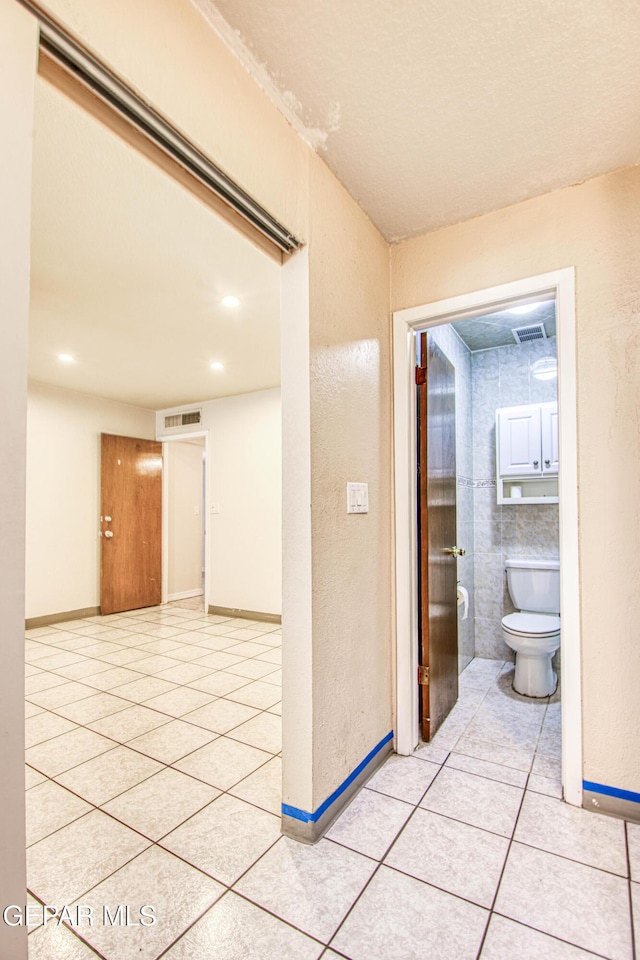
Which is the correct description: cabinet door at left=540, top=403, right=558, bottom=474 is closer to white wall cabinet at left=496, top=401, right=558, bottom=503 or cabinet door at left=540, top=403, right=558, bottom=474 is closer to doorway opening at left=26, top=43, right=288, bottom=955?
white wall cabinet at left=496, top=401, right=558, bottom=503

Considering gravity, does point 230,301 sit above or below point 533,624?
above

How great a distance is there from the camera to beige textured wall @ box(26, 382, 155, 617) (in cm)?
465

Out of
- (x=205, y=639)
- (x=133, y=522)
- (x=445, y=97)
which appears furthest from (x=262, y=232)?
(x=133, y=522)

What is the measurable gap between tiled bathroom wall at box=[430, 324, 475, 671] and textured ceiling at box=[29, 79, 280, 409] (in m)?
1.30

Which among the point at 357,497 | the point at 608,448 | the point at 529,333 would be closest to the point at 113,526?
the point at 357,497

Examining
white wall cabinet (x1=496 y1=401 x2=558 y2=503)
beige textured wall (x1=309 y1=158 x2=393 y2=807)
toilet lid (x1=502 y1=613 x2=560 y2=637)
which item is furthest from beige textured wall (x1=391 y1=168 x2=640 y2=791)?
Result: white wall cabinet (x1=496 y1=401 x2=558 y2=503)

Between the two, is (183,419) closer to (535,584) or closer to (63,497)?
(63,497)

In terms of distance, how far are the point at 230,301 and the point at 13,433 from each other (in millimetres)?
2349

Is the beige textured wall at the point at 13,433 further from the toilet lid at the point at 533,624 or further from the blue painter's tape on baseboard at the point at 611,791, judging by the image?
the toilet lid at the point at 533,624

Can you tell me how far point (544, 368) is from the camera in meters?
3.42

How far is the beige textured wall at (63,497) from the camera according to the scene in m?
4.65

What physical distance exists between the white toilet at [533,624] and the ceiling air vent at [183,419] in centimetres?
386

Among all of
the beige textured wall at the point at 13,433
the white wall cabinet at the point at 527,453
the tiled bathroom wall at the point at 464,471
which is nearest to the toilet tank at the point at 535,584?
the tiled bathroom wall at the point at 464,471

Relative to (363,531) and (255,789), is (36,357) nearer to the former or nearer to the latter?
(363,531)
